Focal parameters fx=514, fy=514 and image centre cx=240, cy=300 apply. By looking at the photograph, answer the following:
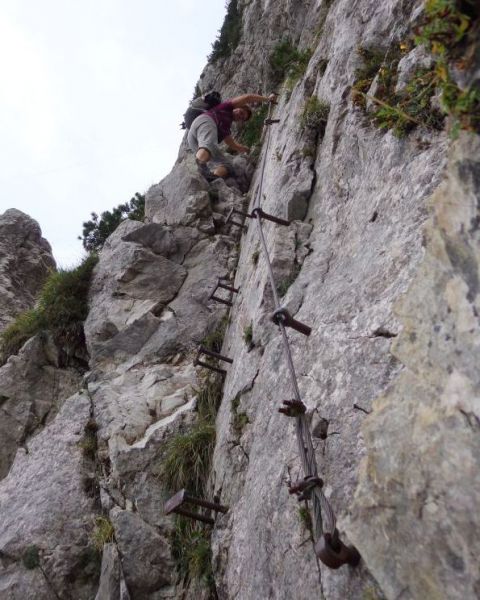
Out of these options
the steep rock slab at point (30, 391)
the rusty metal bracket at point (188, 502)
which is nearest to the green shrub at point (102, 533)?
the rusty metal bracket at point (188, 502)

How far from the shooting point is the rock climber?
1161cm

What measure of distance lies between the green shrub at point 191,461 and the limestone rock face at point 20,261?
26.3ft

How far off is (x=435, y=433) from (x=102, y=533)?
17.6 feet

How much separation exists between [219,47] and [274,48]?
428 centimetres

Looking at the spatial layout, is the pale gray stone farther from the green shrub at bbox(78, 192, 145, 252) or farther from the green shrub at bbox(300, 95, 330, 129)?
the green shrub at bbox(78, 192, 145, 252)

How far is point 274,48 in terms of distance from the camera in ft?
45.4

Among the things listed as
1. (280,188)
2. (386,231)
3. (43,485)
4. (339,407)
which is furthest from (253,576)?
(280,188)

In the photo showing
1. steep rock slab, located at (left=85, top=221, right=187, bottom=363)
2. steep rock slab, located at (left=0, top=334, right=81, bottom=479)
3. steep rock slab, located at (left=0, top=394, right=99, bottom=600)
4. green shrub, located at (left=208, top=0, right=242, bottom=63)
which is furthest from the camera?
green shrub, located at (left=208, top=0, right=242, bottom=63)

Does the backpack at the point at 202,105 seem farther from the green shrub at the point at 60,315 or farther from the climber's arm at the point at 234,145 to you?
the green shrub at the point at 60,315

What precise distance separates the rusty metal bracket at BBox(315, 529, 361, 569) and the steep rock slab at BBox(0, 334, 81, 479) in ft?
23.3

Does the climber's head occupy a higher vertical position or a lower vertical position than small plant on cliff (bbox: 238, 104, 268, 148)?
lower

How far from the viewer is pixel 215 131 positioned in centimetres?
1187

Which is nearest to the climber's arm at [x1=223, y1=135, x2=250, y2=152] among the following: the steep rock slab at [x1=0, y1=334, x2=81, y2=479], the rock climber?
the rock climber

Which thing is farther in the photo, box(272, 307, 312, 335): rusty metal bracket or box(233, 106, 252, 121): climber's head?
box(233, 106, 252, 121): climber's head
